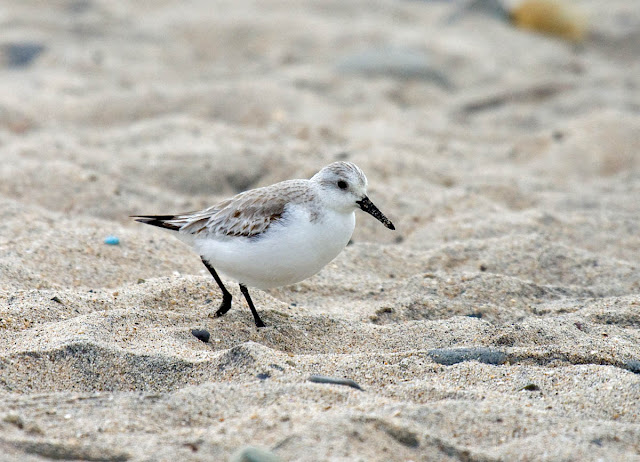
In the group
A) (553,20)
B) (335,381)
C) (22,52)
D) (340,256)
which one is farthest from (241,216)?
(553,20)

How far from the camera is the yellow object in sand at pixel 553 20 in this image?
11.7 meters

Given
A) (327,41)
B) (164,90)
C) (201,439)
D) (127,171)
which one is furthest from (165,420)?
(327,41)

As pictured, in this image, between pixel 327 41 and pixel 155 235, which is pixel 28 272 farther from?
pixel 327 41

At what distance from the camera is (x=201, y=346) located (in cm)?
375

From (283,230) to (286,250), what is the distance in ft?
0.34

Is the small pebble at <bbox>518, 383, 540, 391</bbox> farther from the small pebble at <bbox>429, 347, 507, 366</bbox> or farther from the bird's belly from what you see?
the bird's belly

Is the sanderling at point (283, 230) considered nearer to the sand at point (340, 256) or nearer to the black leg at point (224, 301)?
the black leg at point (224, 301)

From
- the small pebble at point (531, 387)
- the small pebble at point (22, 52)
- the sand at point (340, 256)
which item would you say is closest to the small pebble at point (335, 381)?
the sand at point (340, 256)

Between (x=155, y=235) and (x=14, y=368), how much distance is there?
6.91 ft

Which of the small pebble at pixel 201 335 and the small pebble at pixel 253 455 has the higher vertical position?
the small pebble at pixel 253 455

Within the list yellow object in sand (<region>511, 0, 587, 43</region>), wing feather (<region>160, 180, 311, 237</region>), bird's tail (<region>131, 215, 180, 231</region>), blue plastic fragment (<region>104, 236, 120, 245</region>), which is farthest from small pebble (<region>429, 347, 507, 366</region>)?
yellow object in sand (<region>511, 0, 587, 43</region>)

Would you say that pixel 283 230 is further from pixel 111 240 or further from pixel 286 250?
pixel 111 240

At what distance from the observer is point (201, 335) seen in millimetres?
3838

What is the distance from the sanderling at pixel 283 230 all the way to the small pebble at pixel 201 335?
28cm
